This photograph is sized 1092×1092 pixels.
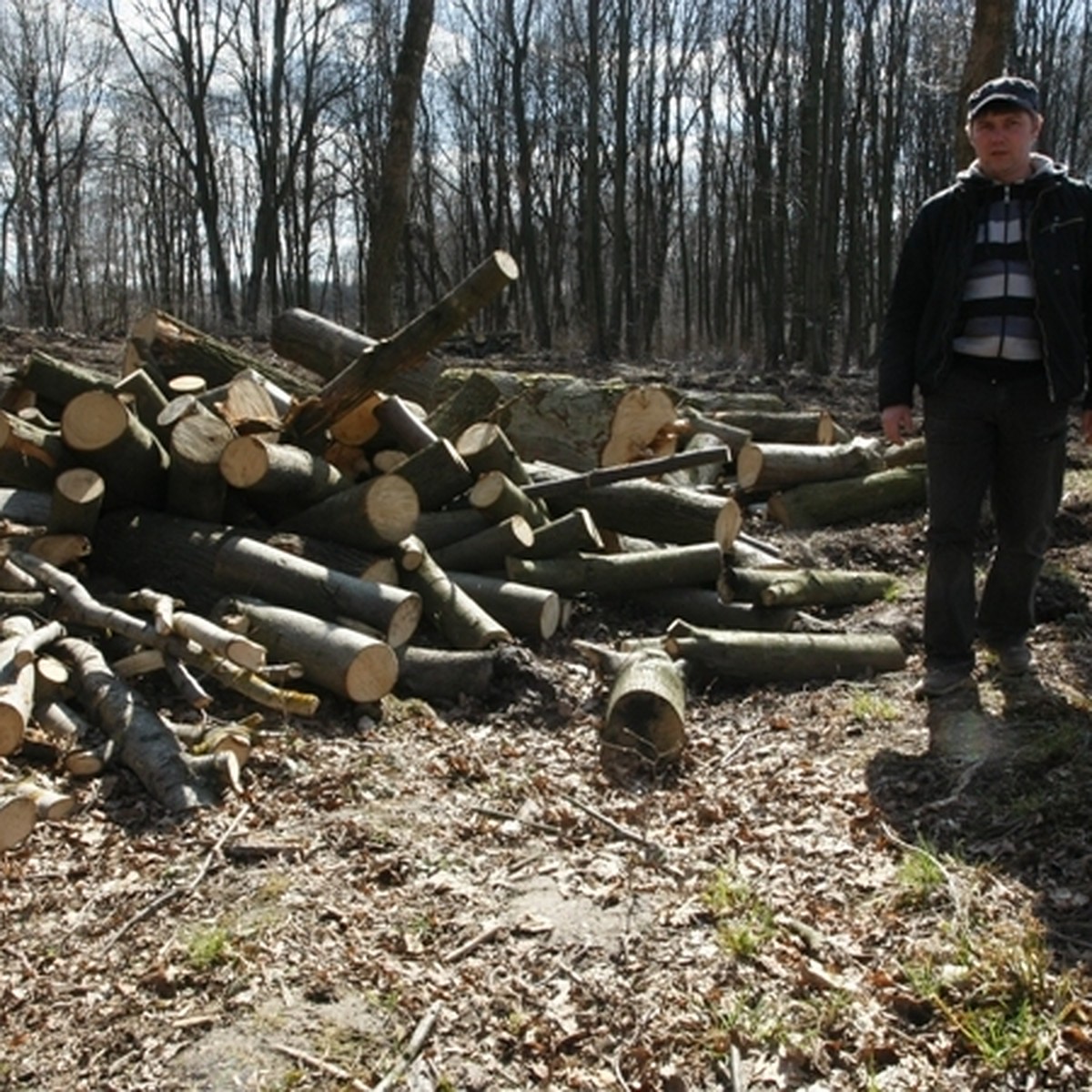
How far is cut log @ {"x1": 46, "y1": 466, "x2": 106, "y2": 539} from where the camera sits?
19.2 ft

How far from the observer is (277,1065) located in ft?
9.20

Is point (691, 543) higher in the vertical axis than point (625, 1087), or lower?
higher

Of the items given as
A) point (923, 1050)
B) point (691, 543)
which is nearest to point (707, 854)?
point (923, 1050)

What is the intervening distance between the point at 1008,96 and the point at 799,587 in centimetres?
297

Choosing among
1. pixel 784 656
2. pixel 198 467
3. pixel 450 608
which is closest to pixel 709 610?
pixel 784 656

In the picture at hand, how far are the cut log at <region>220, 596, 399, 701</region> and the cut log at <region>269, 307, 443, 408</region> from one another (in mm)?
3857

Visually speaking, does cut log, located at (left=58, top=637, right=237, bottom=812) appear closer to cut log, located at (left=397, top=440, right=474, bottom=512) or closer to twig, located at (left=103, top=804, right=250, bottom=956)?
twig, located at (left=103, top=804, right=250, bottom=956)

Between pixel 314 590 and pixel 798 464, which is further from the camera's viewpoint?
pixel 798 464

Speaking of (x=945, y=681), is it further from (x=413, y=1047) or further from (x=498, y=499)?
(x=413, y=1047)

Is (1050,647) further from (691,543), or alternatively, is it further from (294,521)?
(294,521)

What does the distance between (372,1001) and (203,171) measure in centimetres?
3048

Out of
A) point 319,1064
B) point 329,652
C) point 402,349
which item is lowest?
point 319,1064

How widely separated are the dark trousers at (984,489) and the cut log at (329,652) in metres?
2.43

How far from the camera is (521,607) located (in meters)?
6.30
